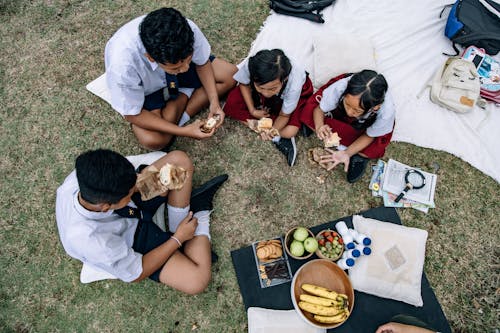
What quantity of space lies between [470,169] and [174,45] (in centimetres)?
378

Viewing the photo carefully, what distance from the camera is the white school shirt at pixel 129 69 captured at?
119 inches

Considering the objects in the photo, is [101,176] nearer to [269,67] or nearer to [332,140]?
[269,67]

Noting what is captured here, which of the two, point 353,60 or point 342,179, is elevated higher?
point 353,60

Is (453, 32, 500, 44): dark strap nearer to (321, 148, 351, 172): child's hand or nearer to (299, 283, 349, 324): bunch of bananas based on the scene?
(321, 148, 351, 172): child's hand

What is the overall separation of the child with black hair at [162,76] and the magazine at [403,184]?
211cm

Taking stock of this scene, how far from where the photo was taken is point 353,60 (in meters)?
4.33

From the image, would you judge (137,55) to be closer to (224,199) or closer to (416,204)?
(224,199)

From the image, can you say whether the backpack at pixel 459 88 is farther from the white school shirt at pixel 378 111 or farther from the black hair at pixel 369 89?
the black hair at pixel 369 89

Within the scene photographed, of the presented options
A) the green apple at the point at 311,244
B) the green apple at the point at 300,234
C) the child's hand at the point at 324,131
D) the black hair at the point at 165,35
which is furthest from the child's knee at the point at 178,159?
the child's hand at the point at 324,131

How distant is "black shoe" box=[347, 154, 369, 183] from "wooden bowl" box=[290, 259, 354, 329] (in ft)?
3.80

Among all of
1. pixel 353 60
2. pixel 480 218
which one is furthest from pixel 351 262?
pixel 353 60

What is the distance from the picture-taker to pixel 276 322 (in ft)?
10.6

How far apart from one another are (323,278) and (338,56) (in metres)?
2.79

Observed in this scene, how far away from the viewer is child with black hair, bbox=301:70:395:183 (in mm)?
3166
